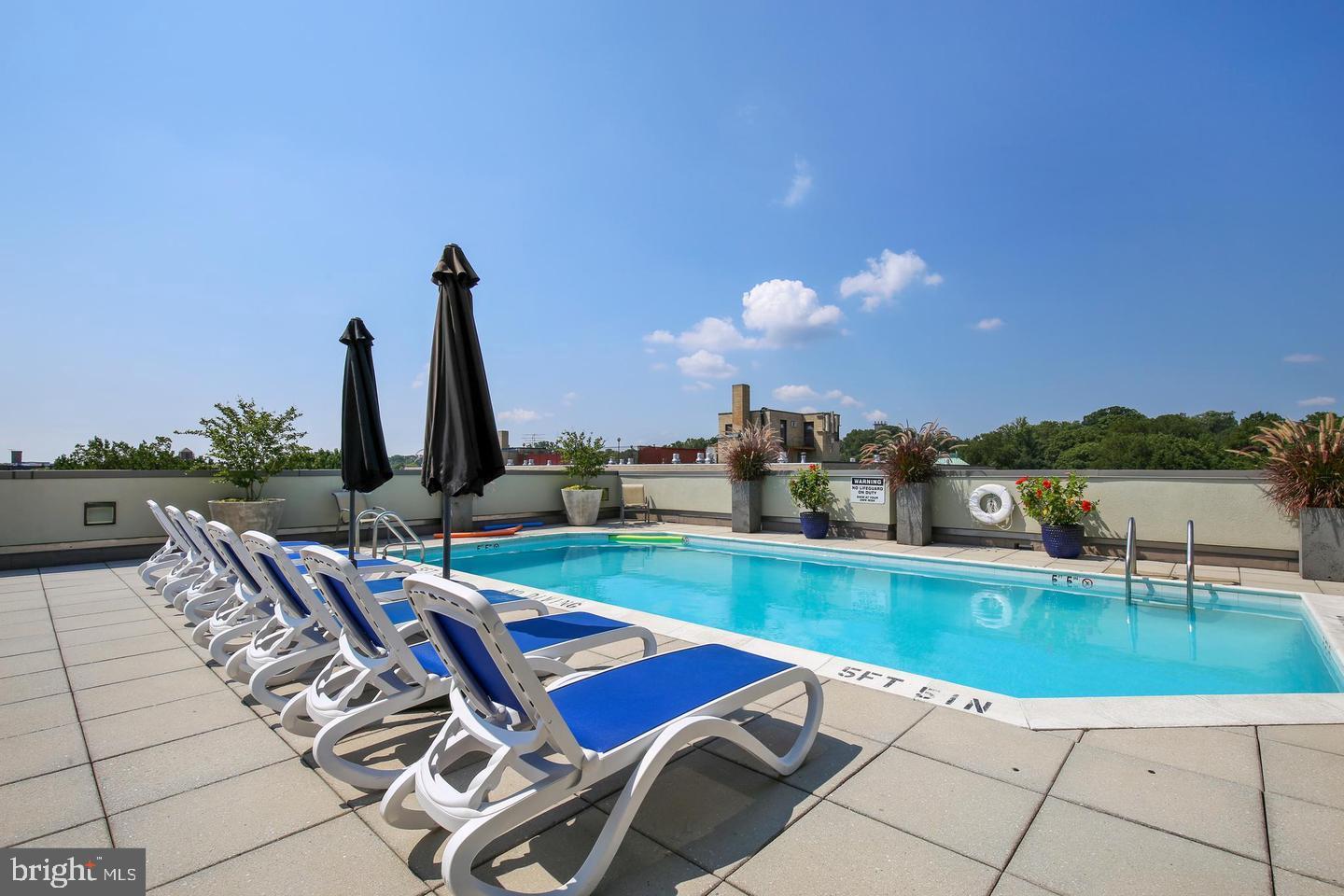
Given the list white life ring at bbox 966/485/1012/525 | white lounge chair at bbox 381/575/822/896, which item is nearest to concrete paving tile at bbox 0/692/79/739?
white lounge chair at bbox 381/575/822/896

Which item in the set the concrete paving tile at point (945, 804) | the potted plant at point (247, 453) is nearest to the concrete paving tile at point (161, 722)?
the concrete paving tile at point (945, 804)

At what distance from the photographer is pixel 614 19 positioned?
8.57 metres

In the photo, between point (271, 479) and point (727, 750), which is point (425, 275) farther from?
point (271, 479)

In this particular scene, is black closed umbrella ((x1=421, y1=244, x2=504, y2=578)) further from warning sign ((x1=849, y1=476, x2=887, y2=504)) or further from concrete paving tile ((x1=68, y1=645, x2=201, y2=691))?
warning sign ((x1=849, y1=476, x2=887, y2=504))

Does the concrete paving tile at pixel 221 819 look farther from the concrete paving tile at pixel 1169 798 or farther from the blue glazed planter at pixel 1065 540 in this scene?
the blue glazed planter at pixel 1065 540

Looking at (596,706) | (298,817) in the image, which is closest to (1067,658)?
(596,706)

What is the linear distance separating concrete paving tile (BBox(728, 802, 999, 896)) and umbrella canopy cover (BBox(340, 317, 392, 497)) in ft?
15.5

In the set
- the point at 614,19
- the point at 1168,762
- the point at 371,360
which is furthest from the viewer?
the point at 614,19

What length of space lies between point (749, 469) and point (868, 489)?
2250 mm

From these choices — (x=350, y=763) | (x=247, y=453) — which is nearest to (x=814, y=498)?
(x=247, y=453)

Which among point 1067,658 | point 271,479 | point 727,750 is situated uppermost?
point 271,479

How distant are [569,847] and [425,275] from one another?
11.6 feet

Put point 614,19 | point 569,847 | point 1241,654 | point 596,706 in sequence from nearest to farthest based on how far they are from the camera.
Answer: point 569,847 → point 596,706 → point 1241,654 → point 614,19

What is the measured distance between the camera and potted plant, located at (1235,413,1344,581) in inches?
245
